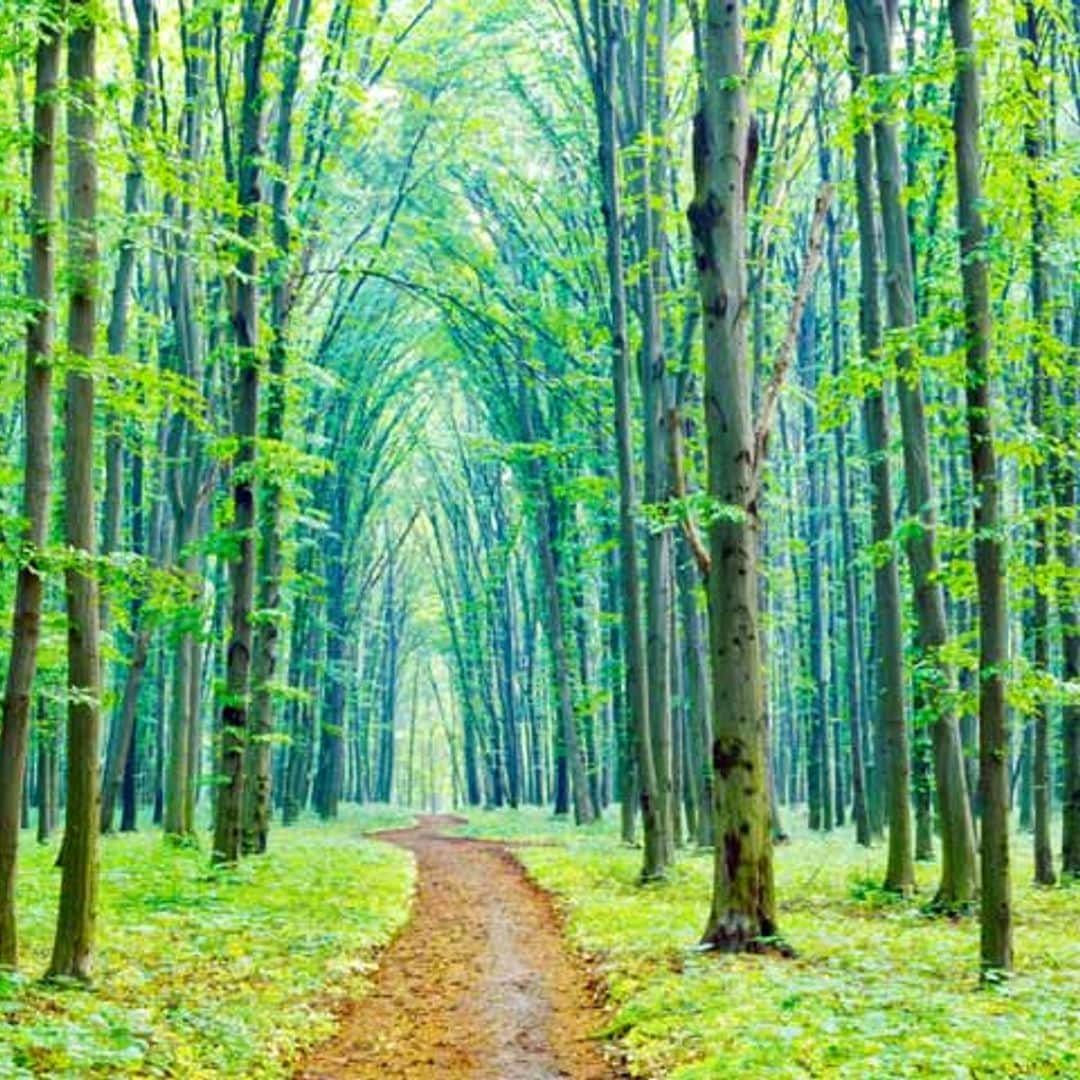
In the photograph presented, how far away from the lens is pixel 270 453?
15.4m

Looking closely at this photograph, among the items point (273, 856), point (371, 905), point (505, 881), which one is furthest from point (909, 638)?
point (371, 905)

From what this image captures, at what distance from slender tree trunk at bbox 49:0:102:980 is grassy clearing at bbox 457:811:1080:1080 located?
366 centimetres

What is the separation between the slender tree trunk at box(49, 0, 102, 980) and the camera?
7.99 meters

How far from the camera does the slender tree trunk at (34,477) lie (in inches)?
307

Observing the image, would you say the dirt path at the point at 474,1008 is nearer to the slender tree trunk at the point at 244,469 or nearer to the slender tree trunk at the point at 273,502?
the slender tree trunk at the point at 244,469

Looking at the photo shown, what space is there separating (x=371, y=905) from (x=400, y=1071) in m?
6.67

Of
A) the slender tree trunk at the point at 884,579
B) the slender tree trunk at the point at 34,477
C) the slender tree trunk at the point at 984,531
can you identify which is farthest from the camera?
the slender tree trunk at the point at 884,579

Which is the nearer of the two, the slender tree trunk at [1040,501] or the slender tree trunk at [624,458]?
the slender tree trunk at [1040,501]

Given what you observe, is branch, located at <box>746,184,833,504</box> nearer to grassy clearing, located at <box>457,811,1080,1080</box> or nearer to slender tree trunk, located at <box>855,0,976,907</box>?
slender tree trunk, located at <box>855,0,976,907</box>

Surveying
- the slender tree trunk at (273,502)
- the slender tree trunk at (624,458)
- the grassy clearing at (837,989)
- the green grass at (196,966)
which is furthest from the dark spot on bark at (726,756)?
the slender tree trunk at (273,502)

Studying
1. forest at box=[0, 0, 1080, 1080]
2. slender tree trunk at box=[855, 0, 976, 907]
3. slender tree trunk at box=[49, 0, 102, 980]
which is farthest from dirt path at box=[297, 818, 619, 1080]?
slender tree trunk at box=[855, 0, 976, 907]

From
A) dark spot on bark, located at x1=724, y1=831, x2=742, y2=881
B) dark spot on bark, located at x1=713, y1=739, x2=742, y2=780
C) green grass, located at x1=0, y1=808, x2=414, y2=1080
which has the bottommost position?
green grass, located at x1=0, y1=808, x2=414, y2=1080

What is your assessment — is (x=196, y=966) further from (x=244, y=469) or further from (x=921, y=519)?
(x=921, y=519)

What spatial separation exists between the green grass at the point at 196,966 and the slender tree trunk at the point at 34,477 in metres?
0.95
